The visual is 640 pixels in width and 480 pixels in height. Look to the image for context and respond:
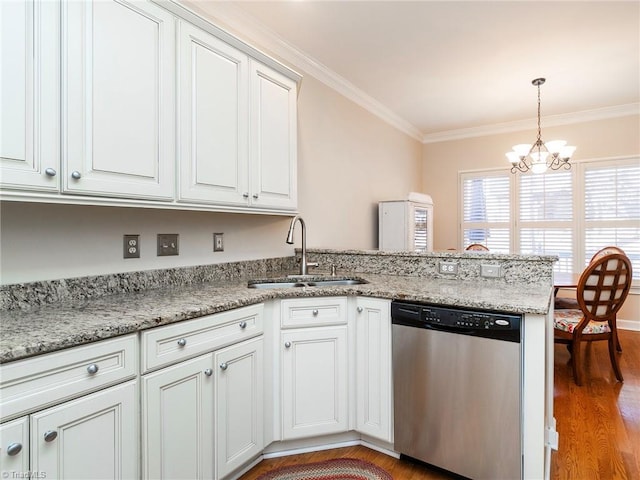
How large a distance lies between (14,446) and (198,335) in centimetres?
62

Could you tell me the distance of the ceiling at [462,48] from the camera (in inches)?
96.0

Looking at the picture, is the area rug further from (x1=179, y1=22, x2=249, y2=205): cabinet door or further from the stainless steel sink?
(x1=179, y1=22, x2=249, y2=205): cabinet door

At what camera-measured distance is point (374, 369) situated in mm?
1933

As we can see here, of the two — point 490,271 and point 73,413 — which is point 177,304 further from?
point 490,271

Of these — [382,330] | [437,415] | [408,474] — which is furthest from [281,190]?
[408,474]

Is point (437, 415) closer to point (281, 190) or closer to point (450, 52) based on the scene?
point (281, 190)

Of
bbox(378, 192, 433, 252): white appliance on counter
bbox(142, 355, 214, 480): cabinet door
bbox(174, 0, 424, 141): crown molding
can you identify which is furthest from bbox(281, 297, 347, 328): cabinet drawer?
bbox(378, 192, 433, 252): white appliance on counter

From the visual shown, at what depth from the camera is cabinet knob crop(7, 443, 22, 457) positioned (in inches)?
38.0

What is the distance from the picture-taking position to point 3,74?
118cm

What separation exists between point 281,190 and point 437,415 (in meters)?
1.50

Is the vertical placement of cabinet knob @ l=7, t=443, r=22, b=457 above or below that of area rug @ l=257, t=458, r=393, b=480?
above

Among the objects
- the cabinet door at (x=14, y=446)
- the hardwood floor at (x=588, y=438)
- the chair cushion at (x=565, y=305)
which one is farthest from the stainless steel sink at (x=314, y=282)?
the chair cushion at (x=565, y=305)

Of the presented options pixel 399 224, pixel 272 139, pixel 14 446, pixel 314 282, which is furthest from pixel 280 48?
pixel 14 446

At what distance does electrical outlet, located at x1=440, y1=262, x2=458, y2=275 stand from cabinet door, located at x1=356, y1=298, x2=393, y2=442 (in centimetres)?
59
